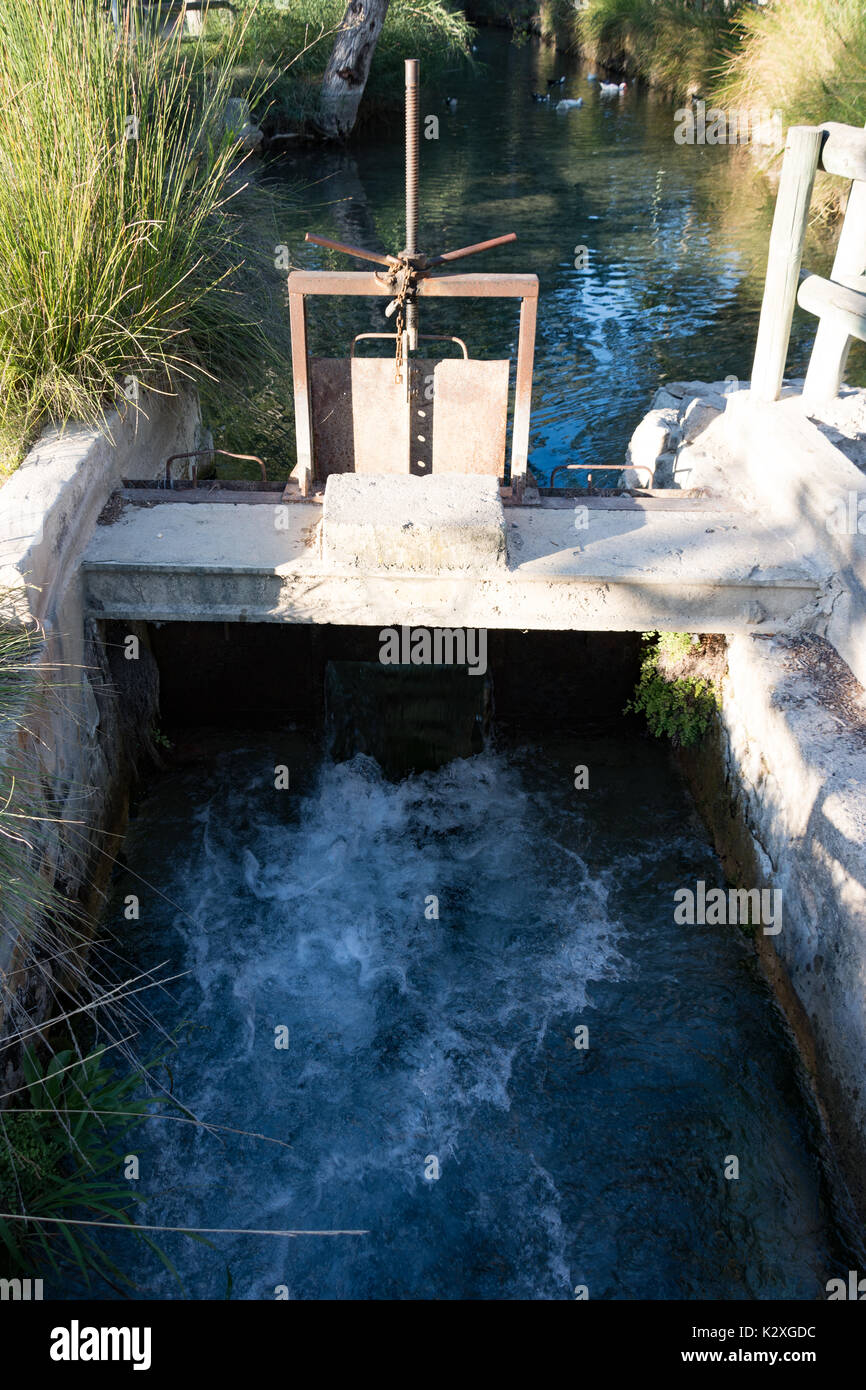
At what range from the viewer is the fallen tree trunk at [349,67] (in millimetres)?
16078

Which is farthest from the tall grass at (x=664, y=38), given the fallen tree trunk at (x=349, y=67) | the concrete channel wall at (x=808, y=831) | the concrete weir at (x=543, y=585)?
the concrete channel wall at (x=808, y=831)

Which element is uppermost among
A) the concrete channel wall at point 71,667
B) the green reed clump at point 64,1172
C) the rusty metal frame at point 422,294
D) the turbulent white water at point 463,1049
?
the rusty metal frame at point 422,294

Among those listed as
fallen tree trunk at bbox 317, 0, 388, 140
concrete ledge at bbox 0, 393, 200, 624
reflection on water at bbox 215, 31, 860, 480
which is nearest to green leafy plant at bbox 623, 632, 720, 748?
reflection on water at bbox 215, 31, 860, 480

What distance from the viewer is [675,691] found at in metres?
5.26

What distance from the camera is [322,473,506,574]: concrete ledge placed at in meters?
4.22

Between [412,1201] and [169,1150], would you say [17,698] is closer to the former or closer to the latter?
[169,1150]

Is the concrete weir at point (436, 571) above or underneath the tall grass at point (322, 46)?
underneath

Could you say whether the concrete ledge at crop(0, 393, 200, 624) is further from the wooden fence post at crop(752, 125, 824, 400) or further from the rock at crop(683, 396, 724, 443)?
the wooden fence post at crop(752, 125, 824, 400)

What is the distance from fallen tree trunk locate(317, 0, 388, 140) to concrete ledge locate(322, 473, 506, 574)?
14413 millimetres

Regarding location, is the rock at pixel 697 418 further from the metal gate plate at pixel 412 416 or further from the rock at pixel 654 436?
the metal gate plate at pixel 412 416

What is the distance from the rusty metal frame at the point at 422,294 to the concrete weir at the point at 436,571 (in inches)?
20.3

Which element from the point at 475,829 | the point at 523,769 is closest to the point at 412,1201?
the point at 475,829

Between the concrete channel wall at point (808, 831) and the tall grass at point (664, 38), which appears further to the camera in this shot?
the tall grass at point (664, 38)

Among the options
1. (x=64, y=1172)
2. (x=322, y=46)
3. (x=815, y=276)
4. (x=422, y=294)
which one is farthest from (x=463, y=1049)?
(x=322, y=46)
